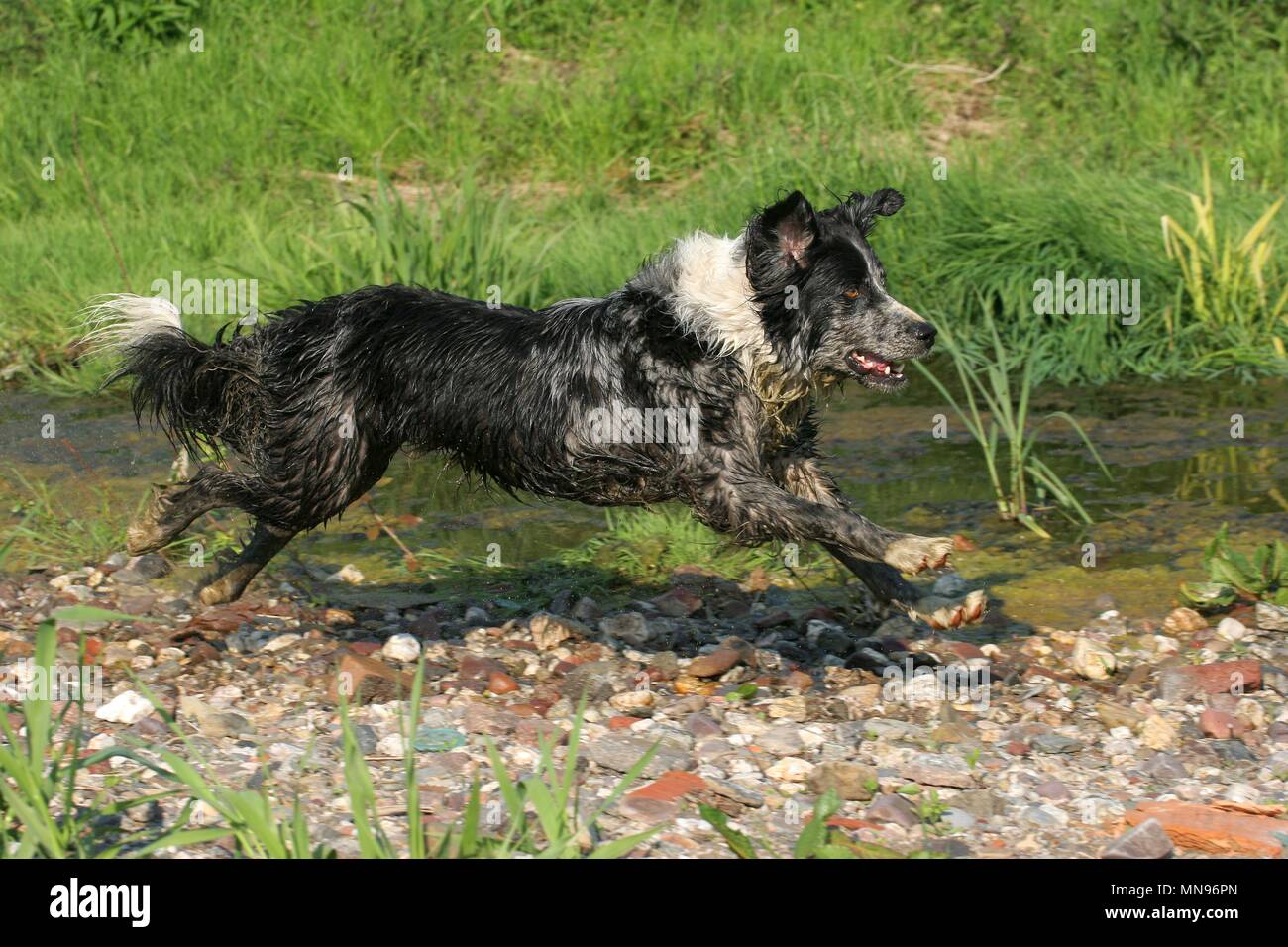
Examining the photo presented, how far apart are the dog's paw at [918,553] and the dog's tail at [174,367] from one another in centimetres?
233

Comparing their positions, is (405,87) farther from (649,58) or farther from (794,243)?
(794,243)

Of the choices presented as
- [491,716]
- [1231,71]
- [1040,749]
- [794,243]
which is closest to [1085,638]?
[1040,749]

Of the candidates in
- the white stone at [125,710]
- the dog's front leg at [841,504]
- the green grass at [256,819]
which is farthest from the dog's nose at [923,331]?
the white stone at [125,710]

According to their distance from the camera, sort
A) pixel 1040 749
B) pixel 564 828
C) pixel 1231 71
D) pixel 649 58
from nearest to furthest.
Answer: pixel 564 828, pixel 1040 749, pixel 1231 71, pixel 649 58

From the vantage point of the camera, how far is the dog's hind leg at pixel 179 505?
5711 mm

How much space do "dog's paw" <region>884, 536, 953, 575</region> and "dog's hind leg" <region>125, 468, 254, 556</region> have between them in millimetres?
2311

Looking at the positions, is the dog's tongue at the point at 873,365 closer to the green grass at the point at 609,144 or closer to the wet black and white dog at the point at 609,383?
the wet black and white dog at the point at 609,383

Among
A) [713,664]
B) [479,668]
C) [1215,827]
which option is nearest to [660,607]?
[713,664]

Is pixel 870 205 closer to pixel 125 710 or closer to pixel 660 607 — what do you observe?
pixel 660 607

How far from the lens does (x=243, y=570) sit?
5973 millimetres

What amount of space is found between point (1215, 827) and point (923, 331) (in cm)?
192

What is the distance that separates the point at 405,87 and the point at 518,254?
11.7ft

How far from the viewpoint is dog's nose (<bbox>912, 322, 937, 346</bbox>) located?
5.20m

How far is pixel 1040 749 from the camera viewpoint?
4562mm
